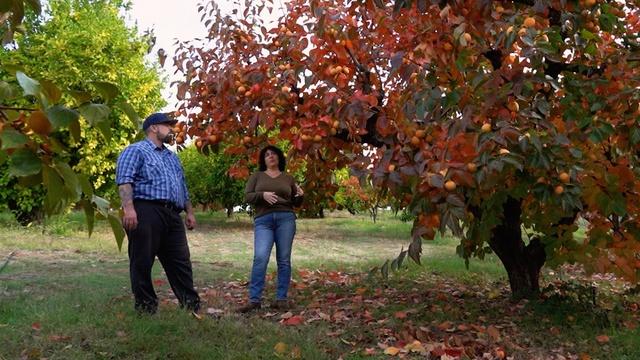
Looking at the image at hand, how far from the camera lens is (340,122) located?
427 cm

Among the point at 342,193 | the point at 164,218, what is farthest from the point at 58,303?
the point at 342,193

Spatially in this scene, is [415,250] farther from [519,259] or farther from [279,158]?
[519,259]

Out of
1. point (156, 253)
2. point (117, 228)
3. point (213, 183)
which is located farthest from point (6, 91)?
point (213, 183)

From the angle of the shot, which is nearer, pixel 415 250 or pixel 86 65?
pixel 415 250

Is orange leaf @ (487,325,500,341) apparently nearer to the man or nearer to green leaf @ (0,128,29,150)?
the man

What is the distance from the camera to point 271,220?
17.7ft

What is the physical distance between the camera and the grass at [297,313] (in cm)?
388

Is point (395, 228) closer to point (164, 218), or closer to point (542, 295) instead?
point (542, 295)

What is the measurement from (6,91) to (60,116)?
0.70 ft

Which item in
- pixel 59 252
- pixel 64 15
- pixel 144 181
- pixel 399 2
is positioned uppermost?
pixel 64 15

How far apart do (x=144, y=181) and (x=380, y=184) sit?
199 centimetres

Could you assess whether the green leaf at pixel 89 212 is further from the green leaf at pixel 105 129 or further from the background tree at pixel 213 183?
the background tree at pixel 213 183

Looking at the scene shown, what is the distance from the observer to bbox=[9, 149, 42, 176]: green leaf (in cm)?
108

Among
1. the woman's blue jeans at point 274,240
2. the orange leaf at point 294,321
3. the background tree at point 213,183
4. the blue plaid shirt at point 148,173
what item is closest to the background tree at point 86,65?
the background tree at point 213,183
